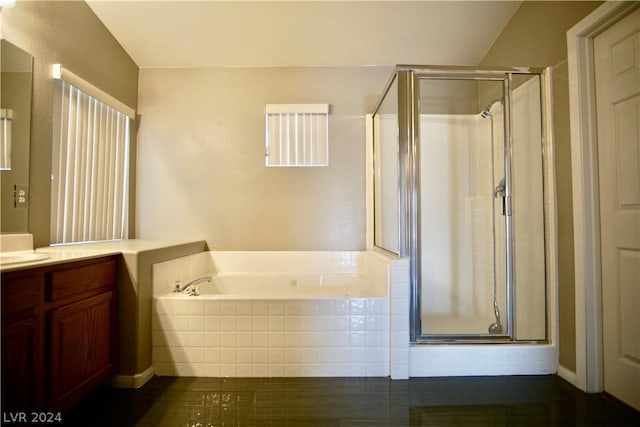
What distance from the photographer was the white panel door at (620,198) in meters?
1.46

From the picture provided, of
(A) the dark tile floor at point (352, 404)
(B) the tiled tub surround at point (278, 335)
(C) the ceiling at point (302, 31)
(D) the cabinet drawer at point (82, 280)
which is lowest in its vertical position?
(A) the dark tile floor at point (352, 404)

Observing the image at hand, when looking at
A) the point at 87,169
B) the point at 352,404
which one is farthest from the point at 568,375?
the point at 87,169

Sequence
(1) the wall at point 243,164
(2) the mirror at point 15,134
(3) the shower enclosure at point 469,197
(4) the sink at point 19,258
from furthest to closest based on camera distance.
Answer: (1) the wall at point 243,164 → (3) the shower enclosure at point 469,197 → (2) the mirror at point 15,134 → (4) the sink at point 19,258

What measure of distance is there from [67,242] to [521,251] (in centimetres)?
Answer: 302

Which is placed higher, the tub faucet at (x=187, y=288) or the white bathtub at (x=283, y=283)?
the tub faucet at (x=187, y=288)

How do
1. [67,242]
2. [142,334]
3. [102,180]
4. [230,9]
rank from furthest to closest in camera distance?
[102,180]
[230,9]
[67,242]
[142,334]

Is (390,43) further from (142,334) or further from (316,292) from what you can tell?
(142,334)

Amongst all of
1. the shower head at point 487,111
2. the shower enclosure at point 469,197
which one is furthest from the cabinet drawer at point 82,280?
the shower head at point 487,111

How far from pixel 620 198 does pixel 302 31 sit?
2314mm

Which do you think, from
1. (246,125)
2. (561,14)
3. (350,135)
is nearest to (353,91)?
(350,135)

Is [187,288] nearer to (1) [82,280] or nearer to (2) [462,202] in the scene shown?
(1) [82,280]

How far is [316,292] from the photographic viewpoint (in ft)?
8.46

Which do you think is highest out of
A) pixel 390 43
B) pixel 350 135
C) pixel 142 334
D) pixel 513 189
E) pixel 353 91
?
pixel 390 43

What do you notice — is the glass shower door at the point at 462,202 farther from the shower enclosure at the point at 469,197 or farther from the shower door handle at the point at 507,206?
the shower door handle at the point at 507,206
